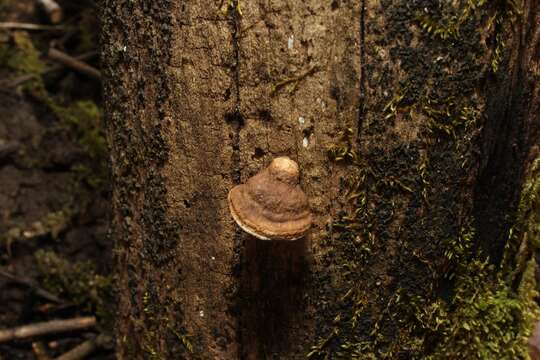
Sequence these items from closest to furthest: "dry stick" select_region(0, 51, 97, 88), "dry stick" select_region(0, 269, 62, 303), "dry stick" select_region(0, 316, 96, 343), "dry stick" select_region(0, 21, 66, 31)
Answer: "dry stick" select_region(0, 316, 96, 343) < "dry stick" select_region(0, 269, 62, 303) < "dry stick" select_region(0, 51, 97, 88) < "dry stick" select_region(0, 21, 66, 31)

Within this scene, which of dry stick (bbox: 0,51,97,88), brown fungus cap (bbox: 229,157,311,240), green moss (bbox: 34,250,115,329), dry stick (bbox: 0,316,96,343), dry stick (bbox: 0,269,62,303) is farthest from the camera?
dry stick (bbox: 0,51,97,88)

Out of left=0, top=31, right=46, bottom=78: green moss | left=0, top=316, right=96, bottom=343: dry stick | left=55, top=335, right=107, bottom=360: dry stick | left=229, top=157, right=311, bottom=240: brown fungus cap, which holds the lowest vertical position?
left=55, top=335, right=107, bottom=360: dry stick

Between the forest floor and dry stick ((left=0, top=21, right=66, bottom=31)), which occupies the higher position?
dry stick ((left=0, top=21, right=66, bottom=31))

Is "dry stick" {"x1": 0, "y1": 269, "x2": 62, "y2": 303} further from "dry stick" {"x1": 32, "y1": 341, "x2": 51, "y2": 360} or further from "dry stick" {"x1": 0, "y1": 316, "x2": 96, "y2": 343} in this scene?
"dry stick" {"x1": 32, "y1": 341, "x2": 51, "y2": 360}

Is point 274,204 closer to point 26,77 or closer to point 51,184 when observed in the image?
point 51,184

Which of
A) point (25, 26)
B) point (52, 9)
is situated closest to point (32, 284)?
point (25, 26)

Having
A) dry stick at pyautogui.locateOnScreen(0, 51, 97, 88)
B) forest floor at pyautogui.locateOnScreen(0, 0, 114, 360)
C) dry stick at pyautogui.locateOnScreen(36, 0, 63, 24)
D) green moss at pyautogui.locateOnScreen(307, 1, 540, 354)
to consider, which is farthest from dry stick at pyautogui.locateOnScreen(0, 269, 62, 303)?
green moss at pyautogui.locateOnScreen(307, 1, 540, 354)
